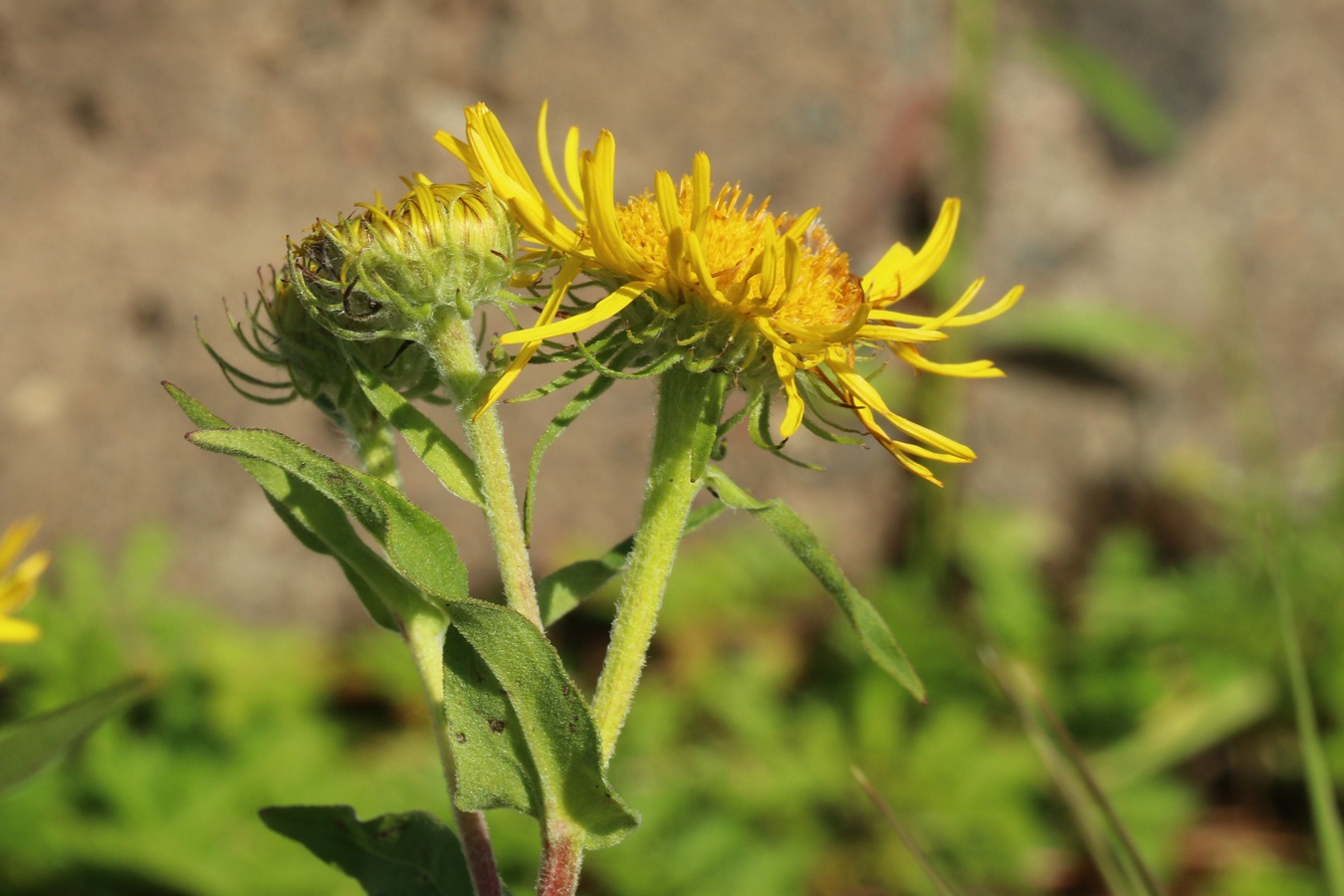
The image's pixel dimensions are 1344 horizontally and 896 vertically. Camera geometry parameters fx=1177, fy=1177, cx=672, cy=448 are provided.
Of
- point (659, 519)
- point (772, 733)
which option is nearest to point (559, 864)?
point (659, 519)

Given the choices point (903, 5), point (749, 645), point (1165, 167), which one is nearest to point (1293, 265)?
point (1165, 167)

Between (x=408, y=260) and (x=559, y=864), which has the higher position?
(x=408, y=260)

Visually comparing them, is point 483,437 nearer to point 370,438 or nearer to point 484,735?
point 370,438

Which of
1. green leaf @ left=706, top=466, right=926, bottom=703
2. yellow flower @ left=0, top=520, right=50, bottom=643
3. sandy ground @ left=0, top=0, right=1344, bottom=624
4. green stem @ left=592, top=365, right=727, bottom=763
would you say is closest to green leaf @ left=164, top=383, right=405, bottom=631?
green stem @ left=592, top=365, right=727, bottom=763

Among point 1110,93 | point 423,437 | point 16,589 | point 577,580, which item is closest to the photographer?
point 423,437

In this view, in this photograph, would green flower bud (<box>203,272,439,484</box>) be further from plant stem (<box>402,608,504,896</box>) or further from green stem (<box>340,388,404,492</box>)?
plant stem (<box>402,608,504,896</box>)

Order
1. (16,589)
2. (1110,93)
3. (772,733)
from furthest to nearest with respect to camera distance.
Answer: (1110,93), (772,733), (16,589)
